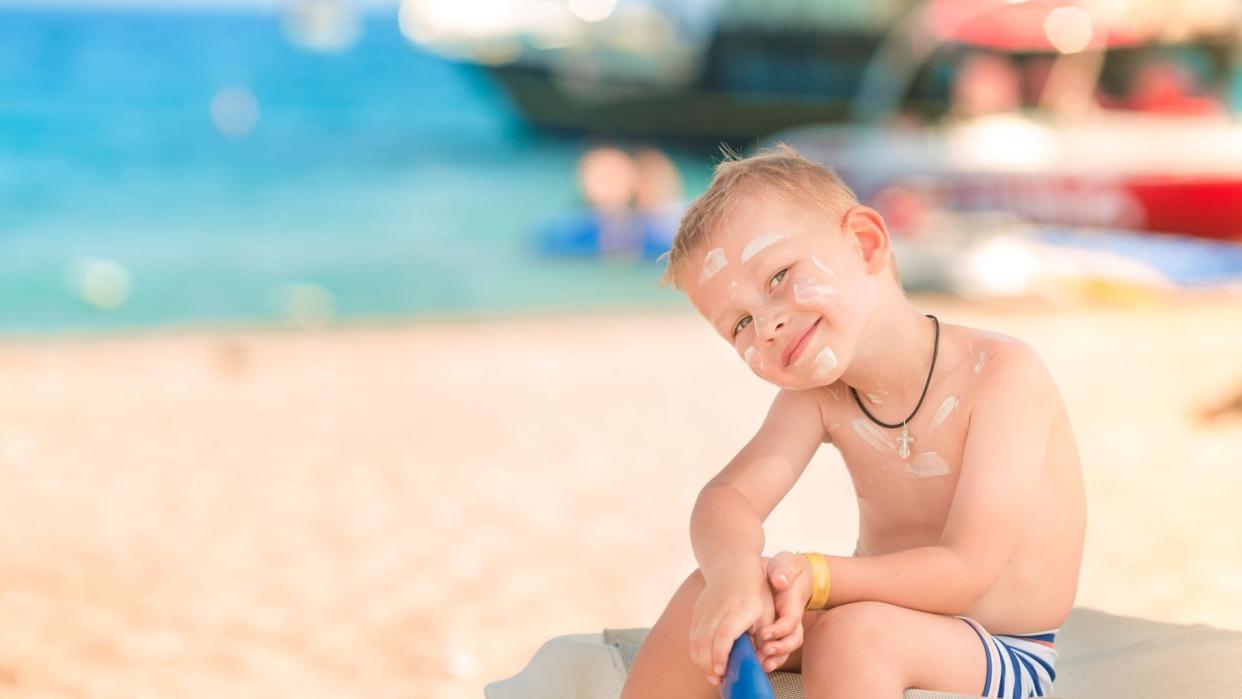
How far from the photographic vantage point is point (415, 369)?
24.1 feet

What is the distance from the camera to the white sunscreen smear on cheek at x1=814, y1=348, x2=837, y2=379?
1.52 metres

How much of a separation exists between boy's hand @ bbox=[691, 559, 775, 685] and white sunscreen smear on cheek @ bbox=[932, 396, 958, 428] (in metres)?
0.32

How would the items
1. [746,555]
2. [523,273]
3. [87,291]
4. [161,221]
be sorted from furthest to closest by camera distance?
[161,221] → [523,273] → [87,291] → [746,555]

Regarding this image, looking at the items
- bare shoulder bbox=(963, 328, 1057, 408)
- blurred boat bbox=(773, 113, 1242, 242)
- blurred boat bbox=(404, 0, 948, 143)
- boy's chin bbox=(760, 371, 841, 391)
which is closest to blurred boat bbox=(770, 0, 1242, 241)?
blurred boat bbox=(773, 113, 1242, 242)

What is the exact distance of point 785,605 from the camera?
143cm

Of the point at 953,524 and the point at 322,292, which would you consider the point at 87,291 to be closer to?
the point at 322,292

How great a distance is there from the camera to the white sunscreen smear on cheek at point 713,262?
1.54 meters

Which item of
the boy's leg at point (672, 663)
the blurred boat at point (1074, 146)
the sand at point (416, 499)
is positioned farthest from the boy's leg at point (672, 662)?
the blurred boat at point (1074, 146)

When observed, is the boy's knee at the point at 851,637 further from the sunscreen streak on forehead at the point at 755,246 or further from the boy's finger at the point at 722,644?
the sunscreen streak on forehead at the point at 755,246

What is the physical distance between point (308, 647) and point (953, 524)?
2.00 metres

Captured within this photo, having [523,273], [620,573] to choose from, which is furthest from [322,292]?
[620,573]

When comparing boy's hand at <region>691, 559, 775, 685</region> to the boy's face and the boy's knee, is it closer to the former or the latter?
the boy's knee

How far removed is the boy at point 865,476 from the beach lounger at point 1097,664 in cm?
14

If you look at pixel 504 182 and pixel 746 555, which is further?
pixel 504 182
